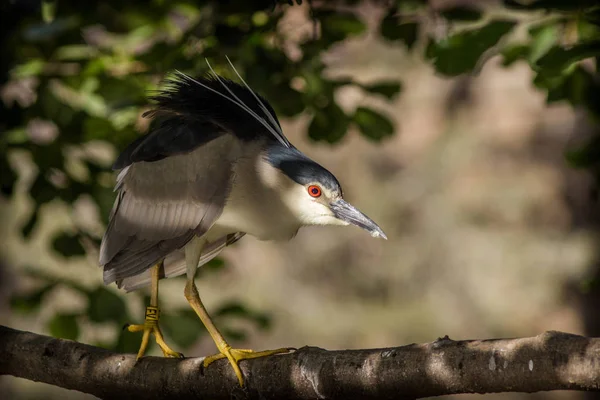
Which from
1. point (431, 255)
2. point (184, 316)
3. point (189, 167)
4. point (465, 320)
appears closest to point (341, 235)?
point (431, 255)

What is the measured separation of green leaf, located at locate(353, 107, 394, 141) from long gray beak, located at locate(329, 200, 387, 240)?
957 millimetres

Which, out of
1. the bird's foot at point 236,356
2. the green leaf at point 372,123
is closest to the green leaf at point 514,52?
the green leaf at point 372,123

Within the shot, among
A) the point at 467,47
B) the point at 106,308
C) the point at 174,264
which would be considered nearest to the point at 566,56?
the point at 467,47

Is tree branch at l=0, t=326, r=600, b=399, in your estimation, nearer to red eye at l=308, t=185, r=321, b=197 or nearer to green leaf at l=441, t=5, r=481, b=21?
red eye at l=308, t=185, r=321, b=197

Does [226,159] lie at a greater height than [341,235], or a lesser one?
lesser

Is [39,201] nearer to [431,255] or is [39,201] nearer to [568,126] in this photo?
[431,255]

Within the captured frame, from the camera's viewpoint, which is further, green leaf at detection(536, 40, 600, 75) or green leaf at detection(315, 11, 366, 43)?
green leaf at detection(315, 11, 366, 43)

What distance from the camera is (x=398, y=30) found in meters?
2.73

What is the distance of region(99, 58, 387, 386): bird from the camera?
196 centimetres

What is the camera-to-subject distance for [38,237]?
6602 mm

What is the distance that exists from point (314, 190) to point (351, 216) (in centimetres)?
10

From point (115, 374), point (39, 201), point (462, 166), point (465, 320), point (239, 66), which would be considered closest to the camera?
point (115, 374)

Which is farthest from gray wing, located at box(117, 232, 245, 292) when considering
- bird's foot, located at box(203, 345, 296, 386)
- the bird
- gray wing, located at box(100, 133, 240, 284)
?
bird's foot, located at box(203, 345, 296, 386)

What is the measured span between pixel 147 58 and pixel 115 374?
111 cm
